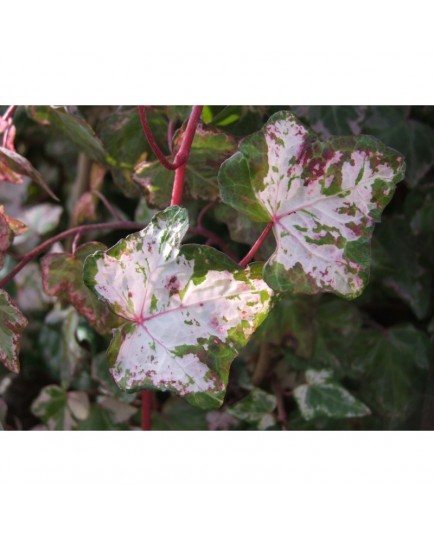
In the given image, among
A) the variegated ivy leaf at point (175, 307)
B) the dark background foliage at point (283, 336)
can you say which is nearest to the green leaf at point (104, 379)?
the dark background foliage at point (283, 336)

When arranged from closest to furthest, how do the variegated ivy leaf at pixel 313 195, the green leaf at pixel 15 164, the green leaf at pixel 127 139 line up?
the variegated ivy leaf at pixel 313 195, the green leaf at pixel 15 164, the green leaf at pixel 127 139

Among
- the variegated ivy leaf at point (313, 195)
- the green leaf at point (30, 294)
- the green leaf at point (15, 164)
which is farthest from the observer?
the green leaf at point (30, 294)

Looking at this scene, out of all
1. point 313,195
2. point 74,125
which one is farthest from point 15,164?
point 313,195

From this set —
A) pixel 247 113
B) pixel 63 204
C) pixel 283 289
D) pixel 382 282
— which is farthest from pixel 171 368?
pixel 63 204

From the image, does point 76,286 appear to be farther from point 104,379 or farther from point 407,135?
point 407,135

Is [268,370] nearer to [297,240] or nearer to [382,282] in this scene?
[382,282]

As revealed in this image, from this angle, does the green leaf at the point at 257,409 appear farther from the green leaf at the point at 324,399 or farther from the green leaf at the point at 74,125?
the green leaf at the point at 74,125
